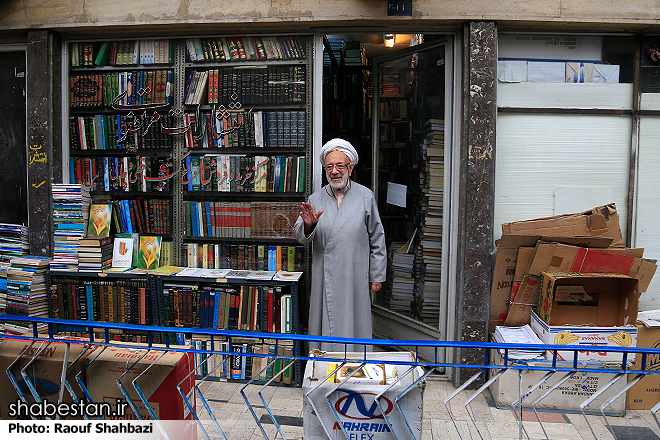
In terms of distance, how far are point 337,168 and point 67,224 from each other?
2341 millimetres

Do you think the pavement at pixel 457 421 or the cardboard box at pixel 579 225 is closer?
the pavement at pixel 457 421

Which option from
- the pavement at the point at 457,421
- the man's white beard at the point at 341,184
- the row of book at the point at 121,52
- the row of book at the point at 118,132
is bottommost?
the pavement at the point at 457,421

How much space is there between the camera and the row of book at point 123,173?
3.84 m

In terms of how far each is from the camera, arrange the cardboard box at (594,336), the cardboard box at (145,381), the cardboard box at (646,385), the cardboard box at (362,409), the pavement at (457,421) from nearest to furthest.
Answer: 1. the cardboard box at (362,409)
2. the cardboard box at (145,381)
3. the pavement at (457,421)
4. the cardboard box at (594,336)
5. the cardboard box at (646,385)

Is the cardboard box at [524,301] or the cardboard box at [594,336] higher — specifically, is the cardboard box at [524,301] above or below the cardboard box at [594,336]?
above

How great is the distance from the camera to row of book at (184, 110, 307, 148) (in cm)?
371

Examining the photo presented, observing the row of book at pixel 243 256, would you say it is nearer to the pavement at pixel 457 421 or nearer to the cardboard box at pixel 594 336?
the pavement at pixel 457 421

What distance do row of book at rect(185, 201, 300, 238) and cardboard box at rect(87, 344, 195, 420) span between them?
1792 mm

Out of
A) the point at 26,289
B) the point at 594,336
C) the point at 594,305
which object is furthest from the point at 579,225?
the point at 26,289

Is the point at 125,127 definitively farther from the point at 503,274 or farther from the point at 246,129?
the point at 503,274

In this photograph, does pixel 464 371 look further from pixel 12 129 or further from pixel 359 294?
pixel 12 129

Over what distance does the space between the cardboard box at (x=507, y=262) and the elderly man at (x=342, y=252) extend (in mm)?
911

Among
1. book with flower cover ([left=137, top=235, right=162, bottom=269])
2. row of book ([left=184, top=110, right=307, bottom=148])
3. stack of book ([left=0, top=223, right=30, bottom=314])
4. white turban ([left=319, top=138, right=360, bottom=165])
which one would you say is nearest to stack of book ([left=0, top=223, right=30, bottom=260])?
stack of book ([left=0, top=223, right=30, bottom=314])

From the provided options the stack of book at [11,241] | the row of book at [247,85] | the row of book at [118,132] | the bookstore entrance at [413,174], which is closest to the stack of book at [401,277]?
the bookstore entrance at [413,174]
